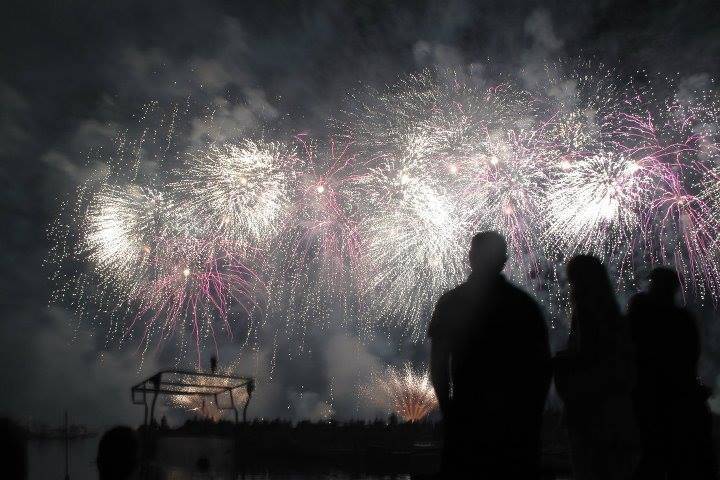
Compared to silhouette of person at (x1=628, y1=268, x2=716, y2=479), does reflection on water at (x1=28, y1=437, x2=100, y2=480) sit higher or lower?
lower

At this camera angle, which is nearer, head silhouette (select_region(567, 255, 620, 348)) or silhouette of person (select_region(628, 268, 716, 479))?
silhouette of person (select_region(628, 268, 716, 479))

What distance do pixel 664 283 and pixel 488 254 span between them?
1.89 metres

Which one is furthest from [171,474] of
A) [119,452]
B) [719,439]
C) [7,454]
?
[719,439]

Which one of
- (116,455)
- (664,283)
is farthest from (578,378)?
(116,455)

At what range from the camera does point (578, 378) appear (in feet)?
13.1

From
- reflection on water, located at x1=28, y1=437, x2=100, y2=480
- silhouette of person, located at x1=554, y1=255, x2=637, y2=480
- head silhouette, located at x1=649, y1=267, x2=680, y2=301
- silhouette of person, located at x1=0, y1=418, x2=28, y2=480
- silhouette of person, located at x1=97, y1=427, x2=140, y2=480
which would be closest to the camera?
silhouette of person, located at x1=0, y1=418, x2=28, y2=480

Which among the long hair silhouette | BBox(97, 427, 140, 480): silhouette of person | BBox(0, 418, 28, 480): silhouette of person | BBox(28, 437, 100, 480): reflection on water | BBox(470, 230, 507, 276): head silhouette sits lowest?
BBox(28, 437, 100, 480): reflection on water

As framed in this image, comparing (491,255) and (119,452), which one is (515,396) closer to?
(491,255)

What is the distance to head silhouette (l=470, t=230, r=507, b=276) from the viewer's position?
3125mm

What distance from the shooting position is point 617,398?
3988 millimetres

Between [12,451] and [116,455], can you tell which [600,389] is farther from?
[12,451]

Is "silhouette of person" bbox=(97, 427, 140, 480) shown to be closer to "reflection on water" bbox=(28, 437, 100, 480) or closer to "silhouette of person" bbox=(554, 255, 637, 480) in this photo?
"reflection on water" bbox=(28, 437, 100, 480)

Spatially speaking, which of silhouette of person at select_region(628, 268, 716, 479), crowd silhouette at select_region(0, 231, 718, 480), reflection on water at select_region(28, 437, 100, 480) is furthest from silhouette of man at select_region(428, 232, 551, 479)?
reflection on water at select_region(28, 437, 100, 480)

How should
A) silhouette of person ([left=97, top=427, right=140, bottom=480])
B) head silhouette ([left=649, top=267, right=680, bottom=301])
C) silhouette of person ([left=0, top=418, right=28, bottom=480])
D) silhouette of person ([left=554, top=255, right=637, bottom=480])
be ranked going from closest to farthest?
silhouette of person ([left=0, top=418, right=28, bottom=480])
silhouette of person ([left=97, top=427, right=140, bottom=480])
silhouette of person ([left=554, top=255, right=637, bottom=480])
head silhouette ([left=649, top=267, right=680, bottom=301])
